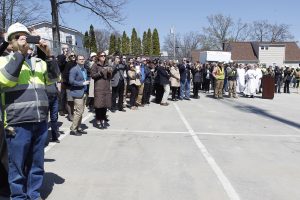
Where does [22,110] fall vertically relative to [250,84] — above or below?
above

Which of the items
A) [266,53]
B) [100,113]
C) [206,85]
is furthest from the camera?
[266,53]

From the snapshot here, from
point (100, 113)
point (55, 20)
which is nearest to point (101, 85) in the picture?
point (100, 113)

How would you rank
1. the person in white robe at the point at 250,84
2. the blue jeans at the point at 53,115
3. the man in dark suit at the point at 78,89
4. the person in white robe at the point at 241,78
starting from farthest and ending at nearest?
the person in white robe at the point at 241,78 < the person in white robe at the point at 250,84 < the man in dark suit at the point at 78,89 < the blue jeans at the point at 53,115

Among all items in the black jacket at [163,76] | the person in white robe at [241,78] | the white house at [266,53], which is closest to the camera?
the black jacket at [163,76]

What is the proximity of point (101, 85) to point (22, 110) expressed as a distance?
5945 mm

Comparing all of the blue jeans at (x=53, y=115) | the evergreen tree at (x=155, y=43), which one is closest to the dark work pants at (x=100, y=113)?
the blue jeans at (x=53, y=115)

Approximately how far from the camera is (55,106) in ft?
29.7

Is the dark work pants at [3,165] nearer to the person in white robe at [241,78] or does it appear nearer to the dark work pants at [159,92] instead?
the dark work pants at [159,92]

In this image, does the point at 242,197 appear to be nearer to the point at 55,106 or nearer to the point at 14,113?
the point at 14,113

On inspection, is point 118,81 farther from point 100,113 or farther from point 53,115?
point 53,115

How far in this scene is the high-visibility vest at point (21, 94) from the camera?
4418 millimetres

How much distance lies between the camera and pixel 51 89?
28.9 ft

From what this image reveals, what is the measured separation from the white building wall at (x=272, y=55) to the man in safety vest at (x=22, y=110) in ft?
233

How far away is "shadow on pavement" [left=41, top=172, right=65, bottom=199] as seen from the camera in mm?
5568
